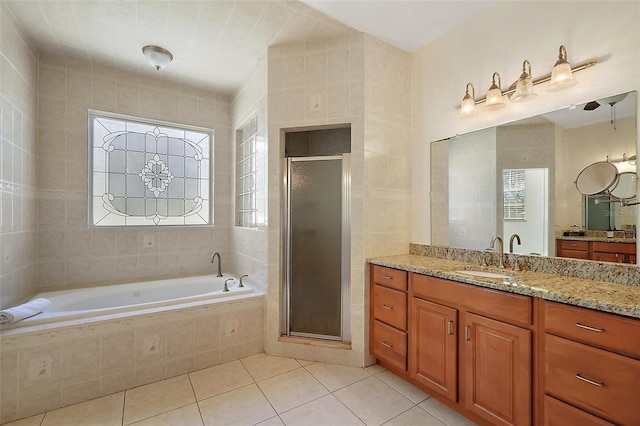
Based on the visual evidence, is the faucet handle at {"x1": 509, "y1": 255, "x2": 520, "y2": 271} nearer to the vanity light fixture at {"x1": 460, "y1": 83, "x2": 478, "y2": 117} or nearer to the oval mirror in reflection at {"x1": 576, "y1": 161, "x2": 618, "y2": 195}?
the oval mirror in reflection at {"x1": 576, "y1": 161, "x2": 618, "y2": 195}

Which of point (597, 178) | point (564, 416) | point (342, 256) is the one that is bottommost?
point (564, 416)

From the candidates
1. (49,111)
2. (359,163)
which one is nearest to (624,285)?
(359,163)

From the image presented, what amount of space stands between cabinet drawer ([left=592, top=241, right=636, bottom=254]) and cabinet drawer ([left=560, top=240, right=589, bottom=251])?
35 millimetres

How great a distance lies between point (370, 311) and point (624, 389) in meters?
1.45

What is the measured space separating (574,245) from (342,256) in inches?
59.8

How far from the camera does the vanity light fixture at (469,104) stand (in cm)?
207

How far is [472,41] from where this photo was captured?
6.99 feet

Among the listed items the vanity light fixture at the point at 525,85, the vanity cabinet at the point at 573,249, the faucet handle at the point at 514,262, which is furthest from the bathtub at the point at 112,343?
the vanity light fixture at the point at 525,85

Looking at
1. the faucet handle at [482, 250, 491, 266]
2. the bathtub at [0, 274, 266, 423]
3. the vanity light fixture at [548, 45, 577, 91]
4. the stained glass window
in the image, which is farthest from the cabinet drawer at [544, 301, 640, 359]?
the stained glass window

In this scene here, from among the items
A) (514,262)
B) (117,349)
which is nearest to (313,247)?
(514,262)

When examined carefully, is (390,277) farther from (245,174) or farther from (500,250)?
(245,174)

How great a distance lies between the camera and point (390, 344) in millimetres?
2090

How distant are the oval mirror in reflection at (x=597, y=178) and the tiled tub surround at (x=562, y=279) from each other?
42cm

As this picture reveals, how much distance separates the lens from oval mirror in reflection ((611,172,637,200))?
4.72 feet
